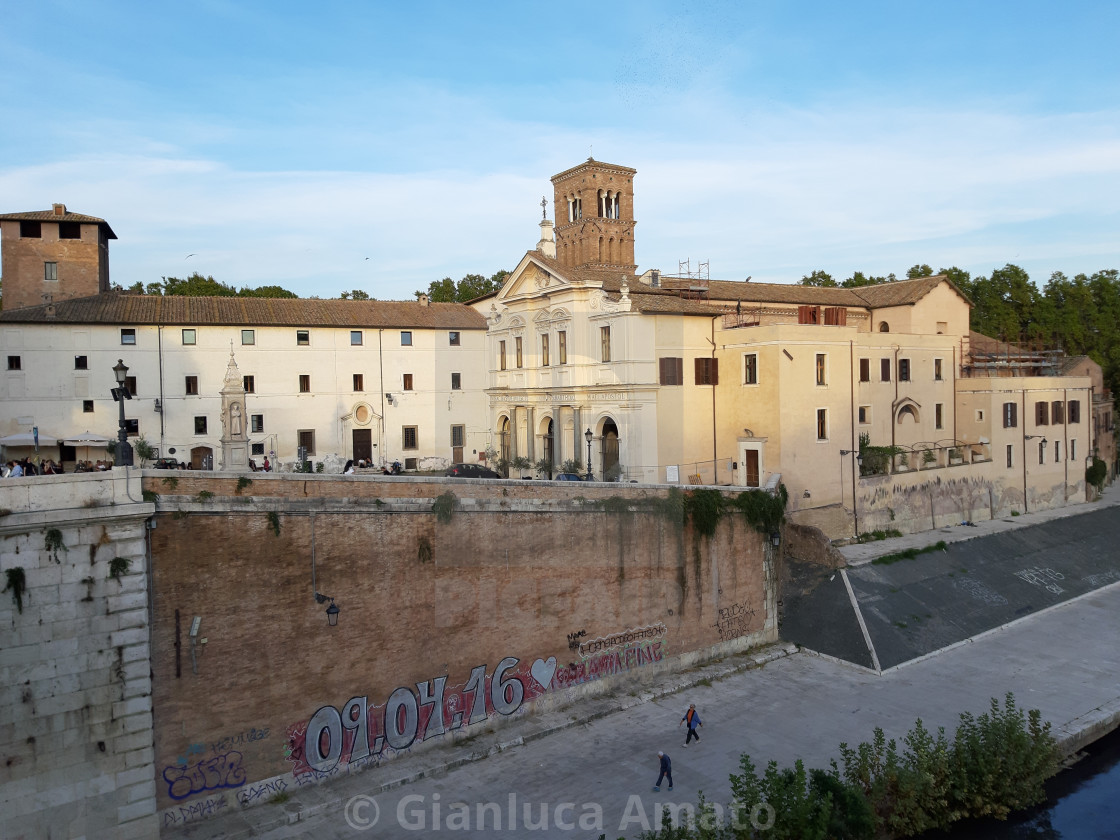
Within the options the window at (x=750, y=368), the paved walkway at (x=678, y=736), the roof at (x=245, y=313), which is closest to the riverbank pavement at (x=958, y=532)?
the paved walkway at (x=678, y=736)

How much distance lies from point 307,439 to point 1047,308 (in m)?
53.4

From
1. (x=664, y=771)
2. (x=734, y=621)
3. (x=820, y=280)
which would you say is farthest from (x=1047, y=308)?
(x=664, y=771)

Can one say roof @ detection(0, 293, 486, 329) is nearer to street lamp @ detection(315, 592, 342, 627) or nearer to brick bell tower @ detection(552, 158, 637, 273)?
brick bell tower @ detection(552, 158, 637, 273)

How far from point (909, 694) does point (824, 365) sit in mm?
12320

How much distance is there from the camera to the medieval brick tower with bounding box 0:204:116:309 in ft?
108

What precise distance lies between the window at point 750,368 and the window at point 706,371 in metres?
1.59

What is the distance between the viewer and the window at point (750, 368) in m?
30.1

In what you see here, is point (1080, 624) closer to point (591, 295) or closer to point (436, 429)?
point (591, 295)

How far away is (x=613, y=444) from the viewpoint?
109 feet

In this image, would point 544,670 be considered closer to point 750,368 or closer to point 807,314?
point 750,368

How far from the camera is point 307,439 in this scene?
3634cm

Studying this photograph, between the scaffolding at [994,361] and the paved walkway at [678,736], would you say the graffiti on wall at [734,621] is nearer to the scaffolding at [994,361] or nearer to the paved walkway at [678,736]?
the paved walkway at [678,736]

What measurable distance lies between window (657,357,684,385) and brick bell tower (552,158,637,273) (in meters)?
8.81

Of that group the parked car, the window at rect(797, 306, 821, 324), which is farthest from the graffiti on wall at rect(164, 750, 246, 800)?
the window at rect(797, 306, 821, 324)
